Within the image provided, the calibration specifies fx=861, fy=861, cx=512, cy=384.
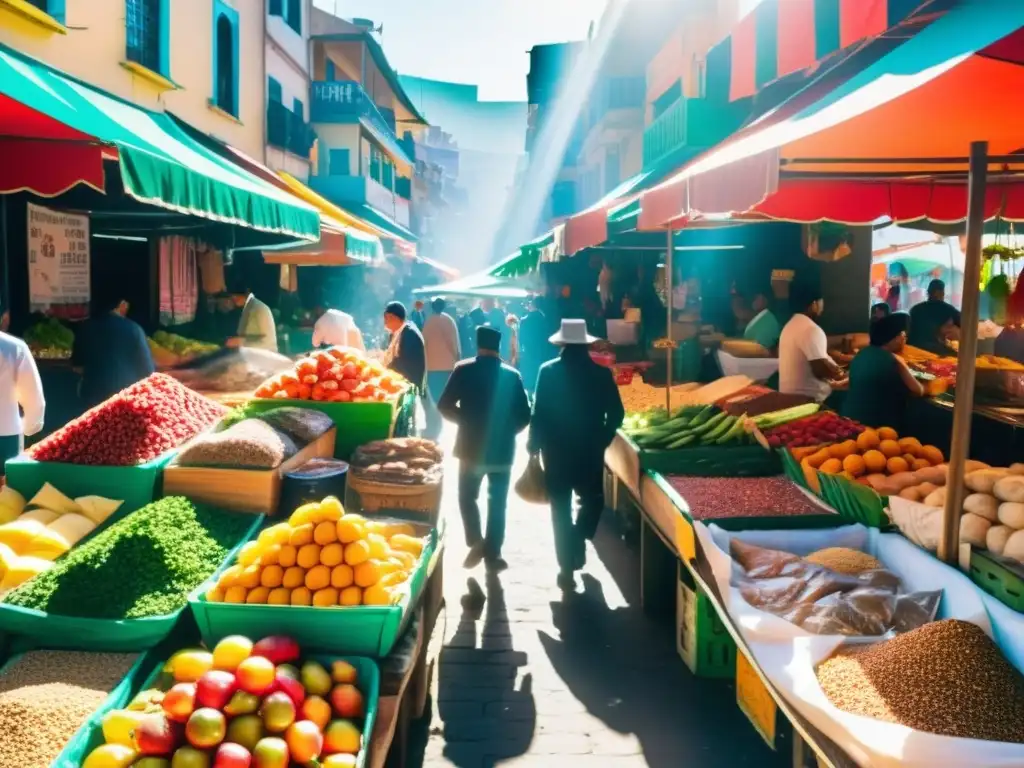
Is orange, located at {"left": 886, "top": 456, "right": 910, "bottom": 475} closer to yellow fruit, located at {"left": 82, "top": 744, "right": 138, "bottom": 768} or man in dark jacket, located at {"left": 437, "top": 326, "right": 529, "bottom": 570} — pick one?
man in dark jacket, located at {"left": 437, "top": 326, "right": 529, "bottom": 570}

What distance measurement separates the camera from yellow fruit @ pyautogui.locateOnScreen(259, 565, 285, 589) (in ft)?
12.1

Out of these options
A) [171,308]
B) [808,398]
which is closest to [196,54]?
[171,308]

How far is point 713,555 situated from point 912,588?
900mm

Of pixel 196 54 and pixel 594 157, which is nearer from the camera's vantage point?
pixel 196 54

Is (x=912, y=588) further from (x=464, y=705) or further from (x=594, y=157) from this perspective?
(x=594, y=157)

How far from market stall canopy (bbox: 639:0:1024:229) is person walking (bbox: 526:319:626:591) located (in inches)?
45.7

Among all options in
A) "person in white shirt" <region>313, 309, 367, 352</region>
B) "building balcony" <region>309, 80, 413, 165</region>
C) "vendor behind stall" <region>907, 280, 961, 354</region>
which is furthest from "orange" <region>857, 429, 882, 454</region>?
"building balcony" <region>309, 80, 413, 165</region>

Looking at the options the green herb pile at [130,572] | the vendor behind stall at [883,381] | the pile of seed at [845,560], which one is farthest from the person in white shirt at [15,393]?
the vendor behind stall at [883,381]

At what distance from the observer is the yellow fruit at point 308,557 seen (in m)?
3.71

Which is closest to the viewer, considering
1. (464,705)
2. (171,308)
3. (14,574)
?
(14,574)

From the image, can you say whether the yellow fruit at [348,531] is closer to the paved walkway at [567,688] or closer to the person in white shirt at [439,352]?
the paved walkway at [567,688]

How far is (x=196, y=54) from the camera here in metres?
13.0

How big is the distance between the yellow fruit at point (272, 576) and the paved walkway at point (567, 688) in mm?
1092

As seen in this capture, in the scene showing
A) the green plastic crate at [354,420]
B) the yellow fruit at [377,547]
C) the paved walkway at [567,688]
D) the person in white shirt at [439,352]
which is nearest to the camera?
the yellow fruit at [377,547]
